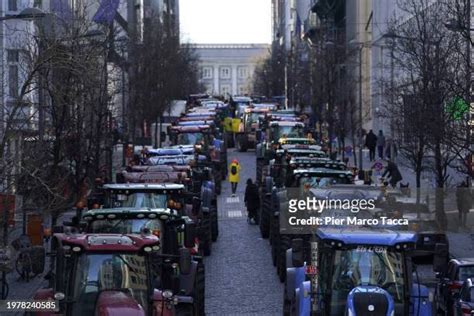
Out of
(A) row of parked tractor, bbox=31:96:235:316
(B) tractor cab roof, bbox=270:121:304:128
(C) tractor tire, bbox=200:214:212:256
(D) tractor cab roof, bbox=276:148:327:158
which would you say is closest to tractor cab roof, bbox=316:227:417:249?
(A) row of parked tractor, bbox=31:96:235:316

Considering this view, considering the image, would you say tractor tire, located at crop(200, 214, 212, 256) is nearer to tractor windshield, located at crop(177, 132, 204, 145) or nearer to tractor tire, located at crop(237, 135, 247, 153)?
tractor windshield, located at crop(177, 132, 204, 145)

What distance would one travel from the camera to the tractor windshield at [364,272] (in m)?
17.8

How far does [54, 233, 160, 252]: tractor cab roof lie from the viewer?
17.1 metres

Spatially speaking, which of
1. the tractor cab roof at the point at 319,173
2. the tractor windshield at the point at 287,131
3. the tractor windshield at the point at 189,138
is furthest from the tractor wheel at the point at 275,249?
the tractor windshield at the point at 287,131

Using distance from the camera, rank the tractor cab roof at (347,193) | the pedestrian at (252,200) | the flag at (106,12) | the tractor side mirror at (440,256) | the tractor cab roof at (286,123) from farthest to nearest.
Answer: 1. the tractor cab roof at (286,123)
2. the flag at (106,12)
3. the pedestrian at (252,200)
4. the tractor cab roof at (347,193)
5. the tractor side mirror at (440,256)

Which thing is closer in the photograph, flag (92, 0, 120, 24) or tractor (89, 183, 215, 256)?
tractor (89, 183, 215, 256)

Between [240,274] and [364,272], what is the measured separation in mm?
12361

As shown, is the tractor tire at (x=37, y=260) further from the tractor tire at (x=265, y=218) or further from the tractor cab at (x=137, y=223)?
the tractor tire at (x=265, y=218)

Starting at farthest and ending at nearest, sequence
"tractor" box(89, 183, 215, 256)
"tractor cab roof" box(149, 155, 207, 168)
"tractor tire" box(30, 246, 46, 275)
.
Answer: "tractor cab roof" box(149, 155, 207, 168) < "tractor" box(89, 183, 215, 256) < "tractor tire" box(30, 246, 46, 275)

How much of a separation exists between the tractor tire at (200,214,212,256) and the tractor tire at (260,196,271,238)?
2.03 metres

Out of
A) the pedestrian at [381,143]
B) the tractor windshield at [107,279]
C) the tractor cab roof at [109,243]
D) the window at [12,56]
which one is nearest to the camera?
the tractor windshield at [107,279]

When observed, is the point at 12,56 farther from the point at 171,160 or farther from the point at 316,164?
the point at 316,164

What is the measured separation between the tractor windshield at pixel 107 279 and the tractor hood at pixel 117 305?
0.11 metres

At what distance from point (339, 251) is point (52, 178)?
11060 mm
